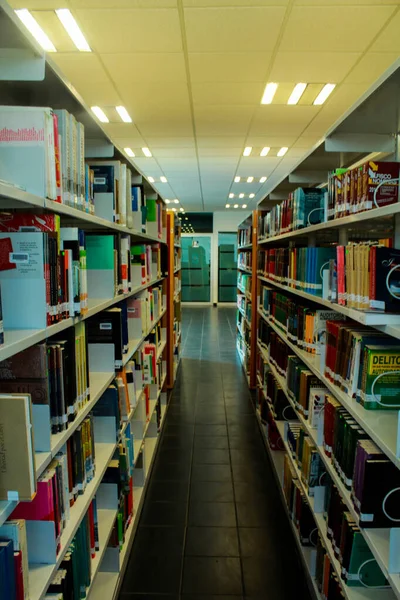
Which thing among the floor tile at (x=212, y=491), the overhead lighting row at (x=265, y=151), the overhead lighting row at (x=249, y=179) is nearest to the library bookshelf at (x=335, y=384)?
the floor tile at (x=212, y=491)

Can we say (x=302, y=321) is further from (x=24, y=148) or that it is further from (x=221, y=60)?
(x=221, y=60)

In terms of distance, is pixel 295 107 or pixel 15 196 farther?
pixel 295 107

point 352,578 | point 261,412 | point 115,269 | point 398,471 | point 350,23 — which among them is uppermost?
point 350,23

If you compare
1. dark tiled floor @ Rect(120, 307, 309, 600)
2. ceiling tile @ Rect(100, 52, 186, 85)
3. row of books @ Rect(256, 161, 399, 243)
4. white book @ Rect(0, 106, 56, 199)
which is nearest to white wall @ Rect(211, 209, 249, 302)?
dark tiled floor @ Rect(120, 307, 309, 600)

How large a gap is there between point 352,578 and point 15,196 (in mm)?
1783

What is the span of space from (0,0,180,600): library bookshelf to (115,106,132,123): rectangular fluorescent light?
3.63 feet

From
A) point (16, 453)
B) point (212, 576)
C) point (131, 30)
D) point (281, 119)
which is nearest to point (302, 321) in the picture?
point (212, 576)

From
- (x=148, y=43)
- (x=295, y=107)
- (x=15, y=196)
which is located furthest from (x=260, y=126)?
(x=15, y=196)

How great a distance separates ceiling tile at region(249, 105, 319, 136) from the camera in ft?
14.5

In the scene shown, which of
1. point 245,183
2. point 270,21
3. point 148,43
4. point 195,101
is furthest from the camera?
point 245,183

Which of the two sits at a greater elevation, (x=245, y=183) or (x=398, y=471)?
(x=245, y=183)

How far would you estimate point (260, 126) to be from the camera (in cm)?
497

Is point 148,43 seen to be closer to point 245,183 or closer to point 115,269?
point 115,269

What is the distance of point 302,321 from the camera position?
106 inches
